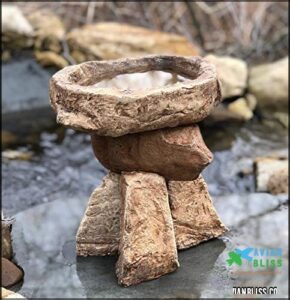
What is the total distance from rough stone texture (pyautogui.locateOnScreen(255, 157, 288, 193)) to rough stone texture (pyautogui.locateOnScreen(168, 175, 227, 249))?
4.87 ft

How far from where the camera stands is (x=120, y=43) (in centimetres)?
662

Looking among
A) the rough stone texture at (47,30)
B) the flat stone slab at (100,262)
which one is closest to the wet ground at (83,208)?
the flat stone slab at (100,262)

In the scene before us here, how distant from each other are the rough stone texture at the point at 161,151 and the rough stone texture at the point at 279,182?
1760mm

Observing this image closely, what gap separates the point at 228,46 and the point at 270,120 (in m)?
1.81

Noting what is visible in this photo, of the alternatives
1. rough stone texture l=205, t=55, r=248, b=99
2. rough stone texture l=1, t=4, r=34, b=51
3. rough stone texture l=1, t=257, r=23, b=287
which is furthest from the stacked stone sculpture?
rough stone texture l=1, t=4, r=34, b=51

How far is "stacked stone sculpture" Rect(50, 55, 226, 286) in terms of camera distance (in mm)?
2615

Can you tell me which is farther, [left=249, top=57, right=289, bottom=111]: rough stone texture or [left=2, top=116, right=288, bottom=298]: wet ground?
[left=249, top=57, right=289, bottom=111]: rough stone texture

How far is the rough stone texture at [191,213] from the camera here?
3064 mm

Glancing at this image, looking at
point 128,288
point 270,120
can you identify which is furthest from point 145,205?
point 270,120

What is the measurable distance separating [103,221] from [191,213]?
0.47 meters

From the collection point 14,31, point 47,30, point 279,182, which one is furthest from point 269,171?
point 14,31

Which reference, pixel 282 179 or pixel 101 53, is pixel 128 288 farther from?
pixel 101 53

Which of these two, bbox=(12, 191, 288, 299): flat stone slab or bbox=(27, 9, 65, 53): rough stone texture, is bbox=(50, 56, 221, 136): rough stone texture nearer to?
bbox=(12, 191, 288, 299): flat stone slab

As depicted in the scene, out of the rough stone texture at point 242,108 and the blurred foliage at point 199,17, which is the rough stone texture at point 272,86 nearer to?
the rough stone texture at point 242,108
